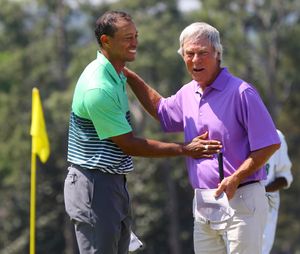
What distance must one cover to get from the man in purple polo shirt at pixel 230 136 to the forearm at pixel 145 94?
17.2 inches

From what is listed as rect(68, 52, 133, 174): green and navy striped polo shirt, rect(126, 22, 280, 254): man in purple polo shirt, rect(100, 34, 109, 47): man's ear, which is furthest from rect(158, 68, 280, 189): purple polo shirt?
rect(100, 34, 109, 47): man's ear

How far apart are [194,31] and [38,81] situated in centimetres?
3630

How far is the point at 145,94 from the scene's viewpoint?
20.5ft

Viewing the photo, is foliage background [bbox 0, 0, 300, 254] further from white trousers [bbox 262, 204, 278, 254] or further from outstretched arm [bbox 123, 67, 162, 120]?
outstretched arm [bbox 123, 67, 162, 120]

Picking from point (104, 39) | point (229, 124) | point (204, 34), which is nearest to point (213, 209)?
point (229, 124)

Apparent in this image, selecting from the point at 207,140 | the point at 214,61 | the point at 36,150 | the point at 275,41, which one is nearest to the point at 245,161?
the point at 207,140

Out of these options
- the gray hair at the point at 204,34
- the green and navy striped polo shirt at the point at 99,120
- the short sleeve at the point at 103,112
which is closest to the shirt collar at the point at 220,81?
the gray hair at the point at 204,34

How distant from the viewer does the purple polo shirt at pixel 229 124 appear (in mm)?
5551

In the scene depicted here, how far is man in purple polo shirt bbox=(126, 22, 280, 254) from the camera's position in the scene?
5.56 meters

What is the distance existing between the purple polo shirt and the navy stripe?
49 centimetres

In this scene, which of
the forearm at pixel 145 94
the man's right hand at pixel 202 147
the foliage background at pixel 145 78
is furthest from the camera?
the foliage background at pixel 145 78

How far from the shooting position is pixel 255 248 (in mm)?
5703

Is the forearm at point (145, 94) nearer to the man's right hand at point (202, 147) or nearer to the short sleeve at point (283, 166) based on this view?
the man's right hand at point (202, 147)

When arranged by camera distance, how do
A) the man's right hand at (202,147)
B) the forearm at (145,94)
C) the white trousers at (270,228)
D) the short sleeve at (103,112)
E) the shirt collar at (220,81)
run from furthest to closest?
the white trousers at (270,228), the forearm at (145,94), the shirt collar at (220,81), the man's right hand at (202,147), the short sleeve at (103,112)
